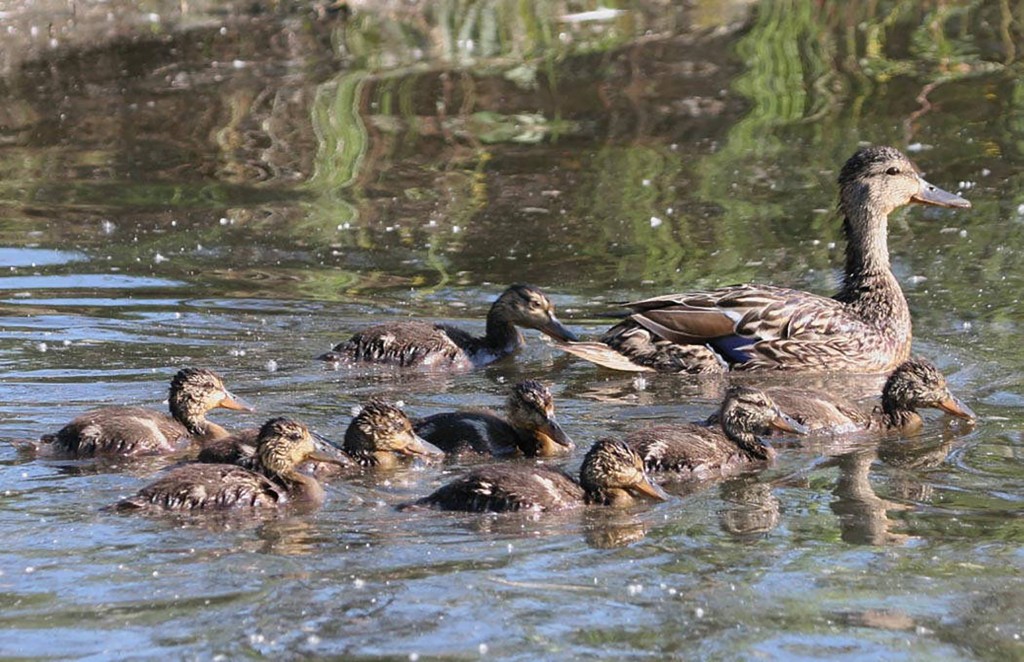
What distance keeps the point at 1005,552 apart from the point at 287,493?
283 centimetres

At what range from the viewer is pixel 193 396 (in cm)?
837

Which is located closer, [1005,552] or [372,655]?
[372,655]

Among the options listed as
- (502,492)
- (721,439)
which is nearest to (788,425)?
(721,439)

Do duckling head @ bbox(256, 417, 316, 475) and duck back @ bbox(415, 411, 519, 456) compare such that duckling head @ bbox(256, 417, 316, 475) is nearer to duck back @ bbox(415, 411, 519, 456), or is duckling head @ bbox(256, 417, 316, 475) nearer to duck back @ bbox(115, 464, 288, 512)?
duck back @ bbox(115, 464, 288, 512)

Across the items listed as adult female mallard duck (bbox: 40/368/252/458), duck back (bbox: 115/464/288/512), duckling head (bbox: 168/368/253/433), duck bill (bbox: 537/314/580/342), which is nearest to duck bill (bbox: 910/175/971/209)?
duck bill (bbox: 537/314/580/342)

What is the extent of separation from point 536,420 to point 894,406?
1860 mm

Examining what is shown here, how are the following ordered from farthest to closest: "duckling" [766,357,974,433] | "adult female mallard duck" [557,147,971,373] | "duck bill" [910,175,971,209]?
1. "duck bill" [910,175,971,209]
2. "adult female mallard duck" [557,147,971,373]
3. "duckling" [766,357,974,433]

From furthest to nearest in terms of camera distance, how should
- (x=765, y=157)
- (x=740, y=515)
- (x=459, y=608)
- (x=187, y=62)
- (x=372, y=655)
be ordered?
(x=187, y=62), (x=765, y=157), (x=740, y=515), (x=459, y=608), (x=372, y=655)

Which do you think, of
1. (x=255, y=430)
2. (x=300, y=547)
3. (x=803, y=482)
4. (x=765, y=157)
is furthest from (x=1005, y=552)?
(x=765, y=157)

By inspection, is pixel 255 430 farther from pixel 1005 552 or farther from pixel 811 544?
pixel 1005 552

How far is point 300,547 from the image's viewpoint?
657 centimetres

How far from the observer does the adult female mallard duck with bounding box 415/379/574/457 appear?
813cm

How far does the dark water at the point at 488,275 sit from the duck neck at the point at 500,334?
0.74 ft

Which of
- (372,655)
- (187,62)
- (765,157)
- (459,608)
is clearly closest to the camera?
(372,655)
